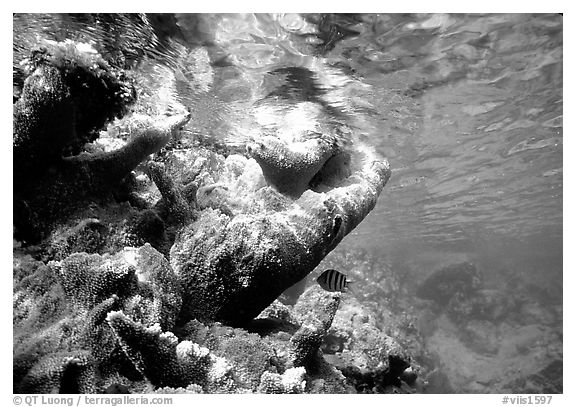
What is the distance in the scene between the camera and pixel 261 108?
8.56 m

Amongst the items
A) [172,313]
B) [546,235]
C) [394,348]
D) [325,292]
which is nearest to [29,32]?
[172,313]

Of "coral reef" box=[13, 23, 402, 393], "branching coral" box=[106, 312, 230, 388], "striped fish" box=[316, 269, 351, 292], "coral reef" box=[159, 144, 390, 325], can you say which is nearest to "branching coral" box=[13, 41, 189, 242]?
"coral reef" box=[13, 23, 402, 393]

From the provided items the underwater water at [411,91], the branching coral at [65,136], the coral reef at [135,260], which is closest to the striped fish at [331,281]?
the coral reef at [135,260]

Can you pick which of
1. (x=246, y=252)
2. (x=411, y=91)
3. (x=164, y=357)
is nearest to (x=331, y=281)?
(x=246, y=252)

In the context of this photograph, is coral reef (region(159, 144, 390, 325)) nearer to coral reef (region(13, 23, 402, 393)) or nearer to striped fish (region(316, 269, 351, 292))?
coral reef (region(13, 23, 402, 393))

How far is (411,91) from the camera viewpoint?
8.44m

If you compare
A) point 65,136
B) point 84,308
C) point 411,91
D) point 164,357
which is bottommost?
point 164,357

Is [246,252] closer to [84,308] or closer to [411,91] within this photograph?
[84,308]

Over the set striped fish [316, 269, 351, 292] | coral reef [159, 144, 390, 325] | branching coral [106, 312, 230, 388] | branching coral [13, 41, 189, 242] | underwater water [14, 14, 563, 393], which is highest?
underwater water [14, 14, 563, 393]

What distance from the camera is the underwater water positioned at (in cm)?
567

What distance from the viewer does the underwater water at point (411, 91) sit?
5.67 m

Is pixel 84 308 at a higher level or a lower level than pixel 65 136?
lower

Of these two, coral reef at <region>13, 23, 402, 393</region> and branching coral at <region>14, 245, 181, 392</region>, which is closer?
branching coral at <region>14, 245, 181, 392</region>
